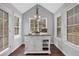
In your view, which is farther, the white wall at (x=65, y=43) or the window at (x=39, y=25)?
the window at (x=39, y=25)

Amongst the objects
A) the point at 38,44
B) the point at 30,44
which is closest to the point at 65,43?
the point at 38,44

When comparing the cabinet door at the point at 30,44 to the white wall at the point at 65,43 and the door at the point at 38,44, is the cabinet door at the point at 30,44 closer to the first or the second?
the door at the point at 38,44

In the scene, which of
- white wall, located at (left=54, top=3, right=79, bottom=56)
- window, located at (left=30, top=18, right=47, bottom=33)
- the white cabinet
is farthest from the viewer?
window, located at (left=30, top=18, right=47, bottom=33)

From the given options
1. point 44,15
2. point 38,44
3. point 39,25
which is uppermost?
point 44,15

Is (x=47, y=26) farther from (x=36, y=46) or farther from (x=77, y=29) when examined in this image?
(x=77, y=29)

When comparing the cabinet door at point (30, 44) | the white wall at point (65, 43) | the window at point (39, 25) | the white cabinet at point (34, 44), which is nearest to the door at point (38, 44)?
the white cabinet at point (34, 44)

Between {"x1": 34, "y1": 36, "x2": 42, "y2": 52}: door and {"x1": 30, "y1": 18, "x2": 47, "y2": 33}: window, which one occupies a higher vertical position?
{"x1": 30, "y1": 18, "x2": 47, "y2": 33}: window

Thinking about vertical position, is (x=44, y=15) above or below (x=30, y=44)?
above

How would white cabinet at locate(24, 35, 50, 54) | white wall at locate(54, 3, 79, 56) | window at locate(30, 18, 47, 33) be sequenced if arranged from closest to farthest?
white wall at locate(54, 3, 79, 56) < white cabinet at locate(24, 35, 50, 54) < window at locate(30, 18, 47, 33)

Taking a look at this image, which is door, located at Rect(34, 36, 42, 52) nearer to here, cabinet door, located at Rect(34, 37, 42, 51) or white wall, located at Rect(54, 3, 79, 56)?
cabinet door, located at Rect(34, 37, 42, 51)

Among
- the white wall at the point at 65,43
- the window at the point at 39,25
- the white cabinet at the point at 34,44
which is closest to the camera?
the white wall at the point at 65,43

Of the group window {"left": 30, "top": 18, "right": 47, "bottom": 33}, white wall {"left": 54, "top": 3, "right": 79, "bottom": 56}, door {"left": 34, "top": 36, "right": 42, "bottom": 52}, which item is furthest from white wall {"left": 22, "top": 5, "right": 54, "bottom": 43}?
door {"left": 34, "top": 36, "right": 42, "bottom": 52}

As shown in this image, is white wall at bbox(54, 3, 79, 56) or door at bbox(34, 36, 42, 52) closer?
white wall at bbox(54, 3, 79, 56)

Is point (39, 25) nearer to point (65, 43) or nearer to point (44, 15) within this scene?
point (44, 15)
